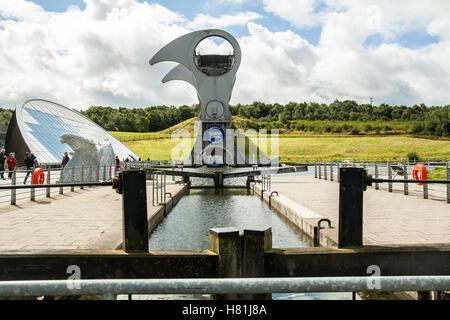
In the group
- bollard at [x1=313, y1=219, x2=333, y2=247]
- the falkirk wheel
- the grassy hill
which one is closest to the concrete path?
bollard at [x1=313, y1=219, x2=333, y2=247]

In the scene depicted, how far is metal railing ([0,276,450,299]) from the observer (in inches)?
66.1

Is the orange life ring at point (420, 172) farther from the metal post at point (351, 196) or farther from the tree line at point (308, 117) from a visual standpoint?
the tree line at point (308, 117)

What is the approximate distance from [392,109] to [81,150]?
98015 millimetres

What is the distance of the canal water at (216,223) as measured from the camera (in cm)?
766

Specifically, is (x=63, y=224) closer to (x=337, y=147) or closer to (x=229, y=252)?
(x=229, y=252)

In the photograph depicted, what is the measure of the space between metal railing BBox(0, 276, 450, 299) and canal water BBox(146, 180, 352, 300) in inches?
129

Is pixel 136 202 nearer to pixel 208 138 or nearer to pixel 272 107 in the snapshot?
pixel 208 138

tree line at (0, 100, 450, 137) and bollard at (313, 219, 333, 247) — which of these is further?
tree line at (0, 100, 450, 137)

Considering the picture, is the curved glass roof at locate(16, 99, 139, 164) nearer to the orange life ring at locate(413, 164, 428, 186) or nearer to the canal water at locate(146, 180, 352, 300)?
the canal water at locate(146, 180, 352, 300)

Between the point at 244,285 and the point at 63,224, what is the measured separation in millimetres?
6136

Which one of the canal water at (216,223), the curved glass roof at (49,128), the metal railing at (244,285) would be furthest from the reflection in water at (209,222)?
the curved glass roof at (49,128)

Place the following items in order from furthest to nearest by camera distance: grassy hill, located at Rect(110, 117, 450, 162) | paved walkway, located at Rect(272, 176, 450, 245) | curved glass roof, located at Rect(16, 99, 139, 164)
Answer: grassy hill, located at Rect(110, 117, 450, 162)
curved glass roof, located at Rect(16, 99, 139, 164)
paved walkway, located at Rect(272, 176, 450, 245)
